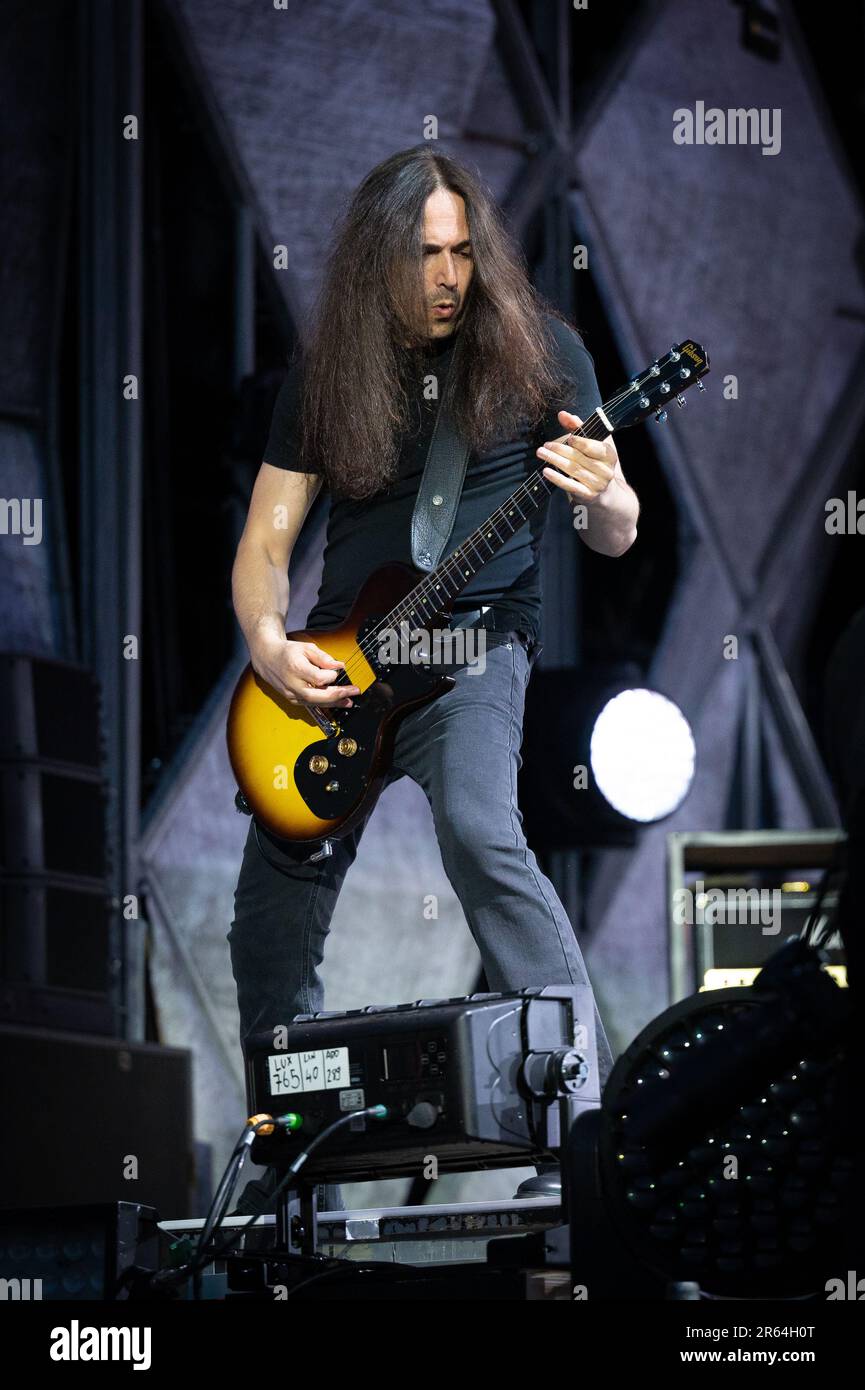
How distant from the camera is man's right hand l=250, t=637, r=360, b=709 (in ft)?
9.87

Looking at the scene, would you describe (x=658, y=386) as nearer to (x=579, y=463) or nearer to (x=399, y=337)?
(x=579, y=463)

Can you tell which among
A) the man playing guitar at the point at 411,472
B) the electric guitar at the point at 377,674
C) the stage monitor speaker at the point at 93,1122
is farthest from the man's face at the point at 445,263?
the stage monitor speaker at the point at 93,1122

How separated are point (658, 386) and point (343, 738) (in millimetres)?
768

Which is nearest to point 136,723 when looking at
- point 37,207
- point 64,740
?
point 64,740

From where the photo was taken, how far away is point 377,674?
3021 mm

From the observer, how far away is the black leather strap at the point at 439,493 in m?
3.04

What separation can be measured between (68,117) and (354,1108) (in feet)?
Result: 11.7

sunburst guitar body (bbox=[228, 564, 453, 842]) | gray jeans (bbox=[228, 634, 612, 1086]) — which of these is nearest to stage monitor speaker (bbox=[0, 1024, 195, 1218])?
gray jeans (bbox=[228, 634, 612, 1086])

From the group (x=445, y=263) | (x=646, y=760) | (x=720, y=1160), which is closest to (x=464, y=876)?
(x=720, y=1160)

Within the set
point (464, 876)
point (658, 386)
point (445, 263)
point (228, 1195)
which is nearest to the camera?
point (228, 1195)

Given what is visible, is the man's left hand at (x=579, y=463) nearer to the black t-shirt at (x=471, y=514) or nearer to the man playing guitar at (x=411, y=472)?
the man playing guitar at (x=411, y=472)

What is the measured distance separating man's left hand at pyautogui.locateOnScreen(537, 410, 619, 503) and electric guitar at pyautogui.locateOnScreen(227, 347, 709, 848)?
0.39 ft

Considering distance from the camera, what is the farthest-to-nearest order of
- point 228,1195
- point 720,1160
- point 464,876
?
point 464,876 < point 228,1195 < point 720,1160

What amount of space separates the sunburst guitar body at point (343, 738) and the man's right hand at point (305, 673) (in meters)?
0.04
